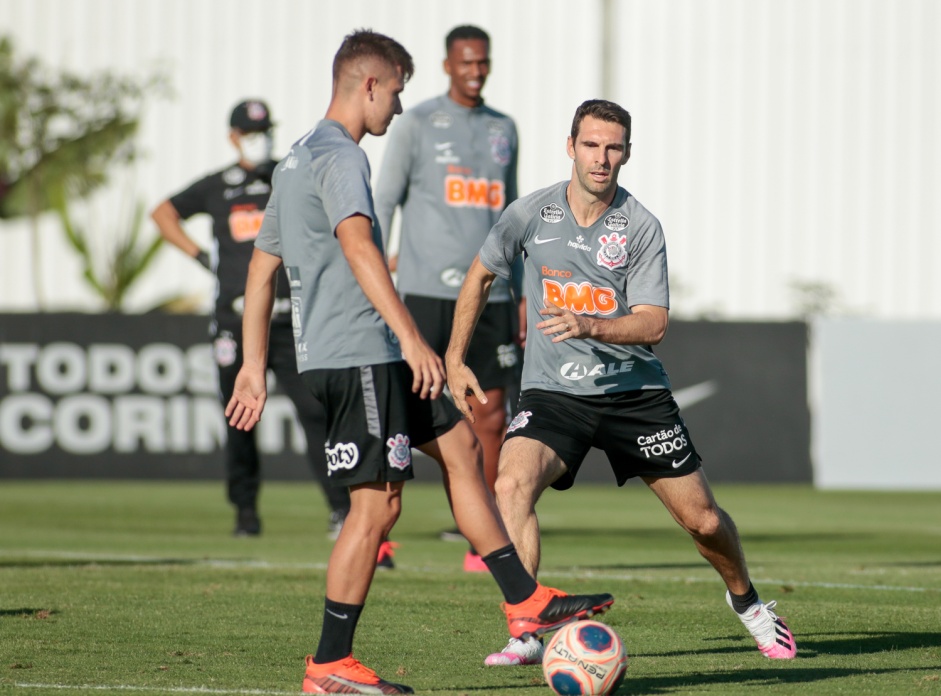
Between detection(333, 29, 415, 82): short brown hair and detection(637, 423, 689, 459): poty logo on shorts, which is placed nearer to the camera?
detection(333, 29, 415, 82): short brown hair

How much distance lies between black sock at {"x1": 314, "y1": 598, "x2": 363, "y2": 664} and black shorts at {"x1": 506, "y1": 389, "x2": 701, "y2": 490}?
1147 mm

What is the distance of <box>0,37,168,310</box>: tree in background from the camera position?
2525 cm

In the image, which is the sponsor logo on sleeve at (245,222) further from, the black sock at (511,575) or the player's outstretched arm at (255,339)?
the black sock at (511,575)

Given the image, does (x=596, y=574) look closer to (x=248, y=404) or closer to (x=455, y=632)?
(x=455, y=632)

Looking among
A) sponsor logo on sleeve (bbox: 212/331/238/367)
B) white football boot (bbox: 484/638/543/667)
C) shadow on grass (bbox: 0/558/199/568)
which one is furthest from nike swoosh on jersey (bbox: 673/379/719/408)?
white football boot (bbox: 484/638/543/667)

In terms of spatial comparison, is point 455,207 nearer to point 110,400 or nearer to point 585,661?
point 585,661

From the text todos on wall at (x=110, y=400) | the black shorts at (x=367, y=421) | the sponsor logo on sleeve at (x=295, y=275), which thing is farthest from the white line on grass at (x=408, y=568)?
the text todos on wall at (x=110, y=400)

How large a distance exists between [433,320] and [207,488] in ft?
24.0

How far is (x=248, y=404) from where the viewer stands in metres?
5.51

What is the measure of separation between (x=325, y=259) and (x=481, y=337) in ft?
11.0

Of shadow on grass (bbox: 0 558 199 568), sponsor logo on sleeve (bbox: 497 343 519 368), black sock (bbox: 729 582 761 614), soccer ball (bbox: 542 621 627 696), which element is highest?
sponsor logo on sleeve (bbox: 497 343 519 368)

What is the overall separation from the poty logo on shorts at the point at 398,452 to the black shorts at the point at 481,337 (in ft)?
11.0

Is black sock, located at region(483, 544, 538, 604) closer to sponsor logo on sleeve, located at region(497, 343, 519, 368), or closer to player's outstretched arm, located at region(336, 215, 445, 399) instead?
player's outstretched arm, located at region(336, 215, 445, 399)

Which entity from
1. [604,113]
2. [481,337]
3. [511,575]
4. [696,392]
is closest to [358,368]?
[511,575]
